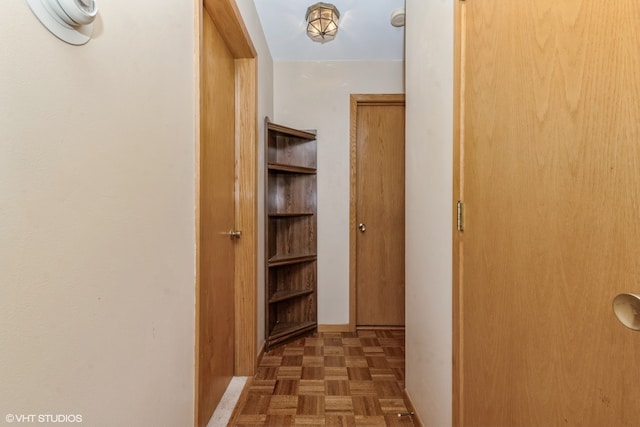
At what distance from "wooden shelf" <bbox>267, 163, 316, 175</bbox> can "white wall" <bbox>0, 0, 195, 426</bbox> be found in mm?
1386

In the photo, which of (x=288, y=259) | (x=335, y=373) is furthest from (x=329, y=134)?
(x=335, y=373)

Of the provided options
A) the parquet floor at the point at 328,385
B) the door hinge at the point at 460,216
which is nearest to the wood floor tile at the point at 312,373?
the parquet floor at the point at 328,385

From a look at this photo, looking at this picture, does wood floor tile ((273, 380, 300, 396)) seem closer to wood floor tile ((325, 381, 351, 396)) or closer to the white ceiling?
wood floor tile ((325, 381, 351, 396))

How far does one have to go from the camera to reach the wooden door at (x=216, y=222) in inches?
57.7

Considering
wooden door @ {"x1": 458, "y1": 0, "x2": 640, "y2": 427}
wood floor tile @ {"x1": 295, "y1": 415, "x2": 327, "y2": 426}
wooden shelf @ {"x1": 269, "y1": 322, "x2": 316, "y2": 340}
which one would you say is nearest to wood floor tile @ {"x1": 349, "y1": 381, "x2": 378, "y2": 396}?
wood floor tile @ {"x1": 295, "y1": 415, "x2": 327, "y2": 426}

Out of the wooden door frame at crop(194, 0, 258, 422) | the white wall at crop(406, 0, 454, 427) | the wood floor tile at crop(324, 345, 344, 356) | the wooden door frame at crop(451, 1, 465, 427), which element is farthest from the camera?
the wood floor tile at crop(324, 345, 344, 356)

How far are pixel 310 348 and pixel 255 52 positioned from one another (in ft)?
7.20

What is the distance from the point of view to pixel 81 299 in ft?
2.04

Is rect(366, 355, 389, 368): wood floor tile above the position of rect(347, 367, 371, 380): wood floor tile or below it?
below

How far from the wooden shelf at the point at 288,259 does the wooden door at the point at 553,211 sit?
5.62 ft

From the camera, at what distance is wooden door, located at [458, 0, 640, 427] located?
0.52 meters

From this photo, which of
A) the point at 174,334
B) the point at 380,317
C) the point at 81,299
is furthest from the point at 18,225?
the point at 380,317

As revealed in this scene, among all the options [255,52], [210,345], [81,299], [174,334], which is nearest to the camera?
[81,299]

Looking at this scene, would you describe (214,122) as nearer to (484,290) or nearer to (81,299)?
(81,299)
